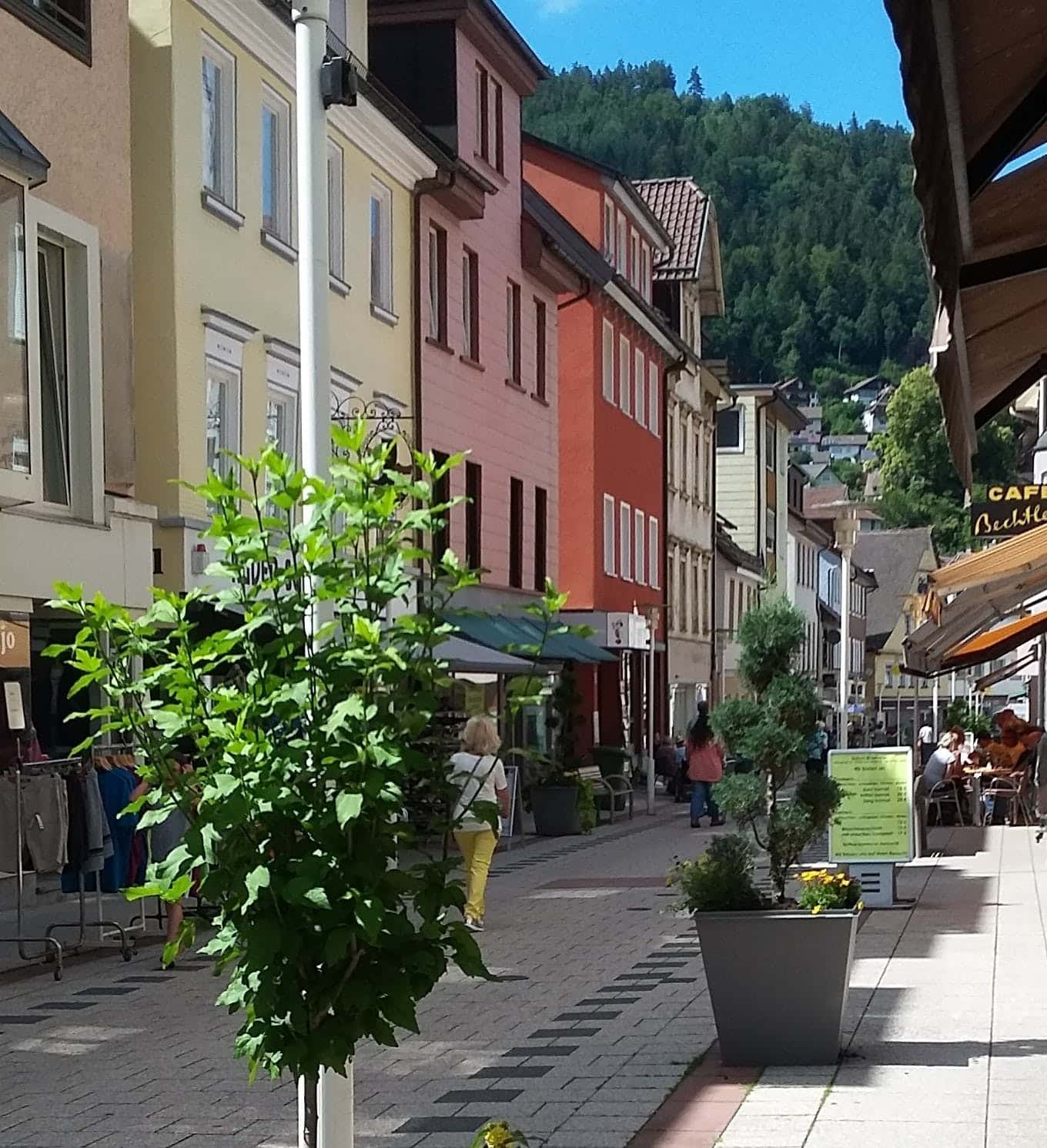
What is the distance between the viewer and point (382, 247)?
28016 millimetres

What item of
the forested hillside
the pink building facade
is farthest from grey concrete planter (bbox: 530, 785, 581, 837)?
the forested hillside

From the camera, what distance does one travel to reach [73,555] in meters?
17.1

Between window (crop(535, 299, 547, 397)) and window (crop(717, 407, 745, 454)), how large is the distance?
102ft

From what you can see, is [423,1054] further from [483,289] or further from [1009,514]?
[483,289]

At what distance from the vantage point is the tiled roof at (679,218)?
173 ft

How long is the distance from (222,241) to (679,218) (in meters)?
33.9

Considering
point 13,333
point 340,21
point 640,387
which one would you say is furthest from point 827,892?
point 640,387

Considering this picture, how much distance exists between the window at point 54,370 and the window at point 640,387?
2914 centimetres

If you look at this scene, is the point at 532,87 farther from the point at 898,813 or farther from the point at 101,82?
the point at 898,813

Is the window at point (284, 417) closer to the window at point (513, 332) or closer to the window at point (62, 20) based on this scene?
the window at point (62, 20)

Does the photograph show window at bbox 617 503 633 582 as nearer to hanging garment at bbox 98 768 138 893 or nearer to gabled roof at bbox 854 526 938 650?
hanging garment at bbox 98 768 138 893

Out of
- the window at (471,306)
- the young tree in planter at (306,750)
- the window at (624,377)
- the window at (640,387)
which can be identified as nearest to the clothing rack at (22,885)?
the young tree in planter at (306,750)

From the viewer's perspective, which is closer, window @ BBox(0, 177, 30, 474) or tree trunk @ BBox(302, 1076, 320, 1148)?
tree trunk @ BBox(302, 1076, 320, 1148)

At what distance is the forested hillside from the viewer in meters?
137
